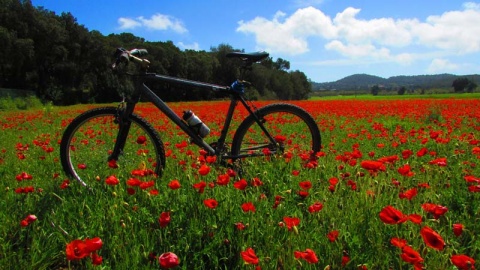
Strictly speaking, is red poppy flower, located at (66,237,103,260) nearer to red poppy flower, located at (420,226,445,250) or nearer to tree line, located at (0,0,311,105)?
red poppy flower, located at (420,226,445,250)

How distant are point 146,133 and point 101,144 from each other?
2.14 ft

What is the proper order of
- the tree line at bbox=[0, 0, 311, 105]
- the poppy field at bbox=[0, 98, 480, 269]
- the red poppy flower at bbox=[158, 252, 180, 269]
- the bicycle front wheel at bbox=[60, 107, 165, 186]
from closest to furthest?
the red poppy flower at bbox=[158, 252, 180, 269]
the poppy field at bbox=[0, 98, 480, 269]
the bicycle front wheel at bbox=[60, 107, 165, 186]
the tree line at bbox=[0, 0, 311, 105]

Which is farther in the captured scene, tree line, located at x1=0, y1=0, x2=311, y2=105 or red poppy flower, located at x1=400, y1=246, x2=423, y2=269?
tree line, located at x1=0, y1=0, x2=311, y2=105

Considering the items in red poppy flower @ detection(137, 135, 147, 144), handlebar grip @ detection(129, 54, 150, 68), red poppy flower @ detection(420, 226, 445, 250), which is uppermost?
handlebar grip @ detection(129, 54, 150, 68)

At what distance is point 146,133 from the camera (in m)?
4.01

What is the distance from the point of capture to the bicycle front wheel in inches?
154

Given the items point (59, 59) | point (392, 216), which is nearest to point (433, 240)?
point (392, 216)

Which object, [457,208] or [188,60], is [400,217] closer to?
[457,208]

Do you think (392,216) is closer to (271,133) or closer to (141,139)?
(141,139)

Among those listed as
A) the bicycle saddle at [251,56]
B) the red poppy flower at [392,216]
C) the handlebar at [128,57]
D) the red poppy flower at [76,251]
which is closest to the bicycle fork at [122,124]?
the handlebar at [128,57]

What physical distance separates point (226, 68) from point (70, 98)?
1332 inches

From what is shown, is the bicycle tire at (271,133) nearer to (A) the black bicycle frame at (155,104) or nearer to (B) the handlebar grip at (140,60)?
(A) the black bicycle frame at (155,104)

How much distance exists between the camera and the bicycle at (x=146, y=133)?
156 inches

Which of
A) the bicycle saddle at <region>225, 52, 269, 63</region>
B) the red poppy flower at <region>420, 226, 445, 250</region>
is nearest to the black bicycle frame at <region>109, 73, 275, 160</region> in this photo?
the bicycle saddle at <region>225, 52, 269, 63</region>
